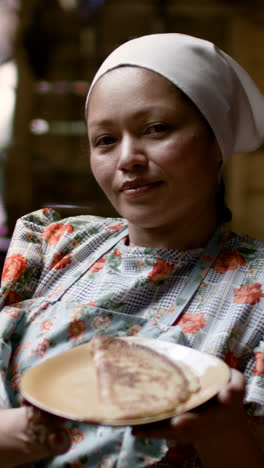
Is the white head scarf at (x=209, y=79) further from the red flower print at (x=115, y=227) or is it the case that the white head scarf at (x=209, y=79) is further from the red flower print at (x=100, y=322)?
the red flower print at (x=100, y=322)

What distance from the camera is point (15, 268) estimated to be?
1.11 m

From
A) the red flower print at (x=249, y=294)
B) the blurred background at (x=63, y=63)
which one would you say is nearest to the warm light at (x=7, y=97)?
the blurred background at (x=63, y=63)

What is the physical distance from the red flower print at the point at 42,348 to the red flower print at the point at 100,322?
3.5 inches

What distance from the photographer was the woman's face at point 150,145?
36.4 inches

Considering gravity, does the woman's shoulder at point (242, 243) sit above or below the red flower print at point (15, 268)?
above

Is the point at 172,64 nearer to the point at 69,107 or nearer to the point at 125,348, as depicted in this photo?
the point at 125,348

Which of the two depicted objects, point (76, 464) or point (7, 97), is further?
point (7, 97)

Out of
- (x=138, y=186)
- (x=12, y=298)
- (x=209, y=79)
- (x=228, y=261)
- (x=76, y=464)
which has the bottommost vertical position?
(x=76, y=464)

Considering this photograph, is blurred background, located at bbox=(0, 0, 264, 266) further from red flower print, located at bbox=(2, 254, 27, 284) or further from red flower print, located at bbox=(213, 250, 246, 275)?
red flower print, located at bbox=(213, 250, 246, 275)

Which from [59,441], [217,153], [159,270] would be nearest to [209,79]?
[217,153]

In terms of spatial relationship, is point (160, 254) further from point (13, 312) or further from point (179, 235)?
point (13, 312)

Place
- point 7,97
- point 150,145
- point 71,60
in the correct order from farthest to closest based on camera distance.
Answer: point 71,60 → point 7,97 → point 150,145

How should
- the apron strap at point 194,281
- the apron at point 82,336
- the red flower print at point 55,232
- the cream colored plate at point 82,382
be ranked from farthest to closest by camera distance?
the red flower print at point 55,232
the apron strap at point 194,281
the apron at point 82,336
the cream colored plate at point 82,382

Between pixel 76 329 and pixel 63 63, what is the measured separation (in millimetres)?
1815
